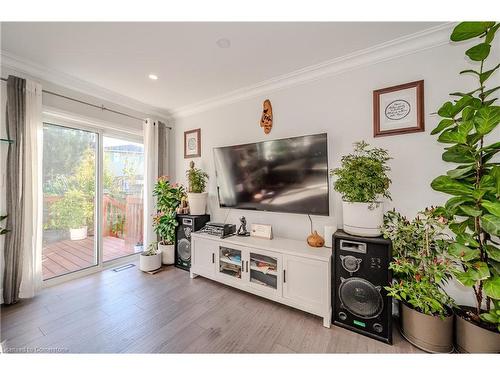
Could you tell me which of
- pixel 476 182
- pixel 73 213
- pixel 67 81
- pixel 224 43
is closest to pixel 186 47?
pixel 224 43

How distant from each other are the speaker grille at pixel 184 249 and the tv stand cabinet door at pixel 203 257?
0.26 metres

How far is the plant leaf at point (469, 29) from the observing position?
3.75ft

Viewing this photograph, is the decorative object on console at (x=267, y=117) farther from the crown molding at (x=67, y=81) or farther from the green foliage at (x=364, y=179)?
the crown molding at (x=67, y=81)

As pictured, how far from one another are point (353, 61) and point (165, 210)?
3034 millimetres

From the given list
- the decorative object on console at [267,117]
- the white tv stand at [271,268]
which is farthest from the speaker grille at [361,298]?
the decorative object on console at [267,117]

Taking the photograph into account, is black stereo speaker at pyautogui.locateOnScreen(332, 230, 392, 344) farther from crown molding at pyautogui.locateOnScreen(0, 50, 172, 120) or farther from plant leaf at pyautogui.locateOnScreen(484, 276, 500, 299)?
crown molding at pyautogui.locateOnScreen(0, 50, 172, 120)

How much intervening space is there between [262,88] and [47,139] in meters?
2.71

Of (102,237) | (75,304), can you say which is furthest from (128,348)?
(102,237)

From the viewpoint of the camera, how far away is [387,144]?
189 centimetres

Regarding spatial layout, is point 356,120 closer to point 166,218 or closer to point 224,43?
point 224,43

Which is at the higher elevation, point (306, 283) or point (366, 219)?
point (366, 219)

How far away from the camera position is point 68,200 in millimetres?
2643
